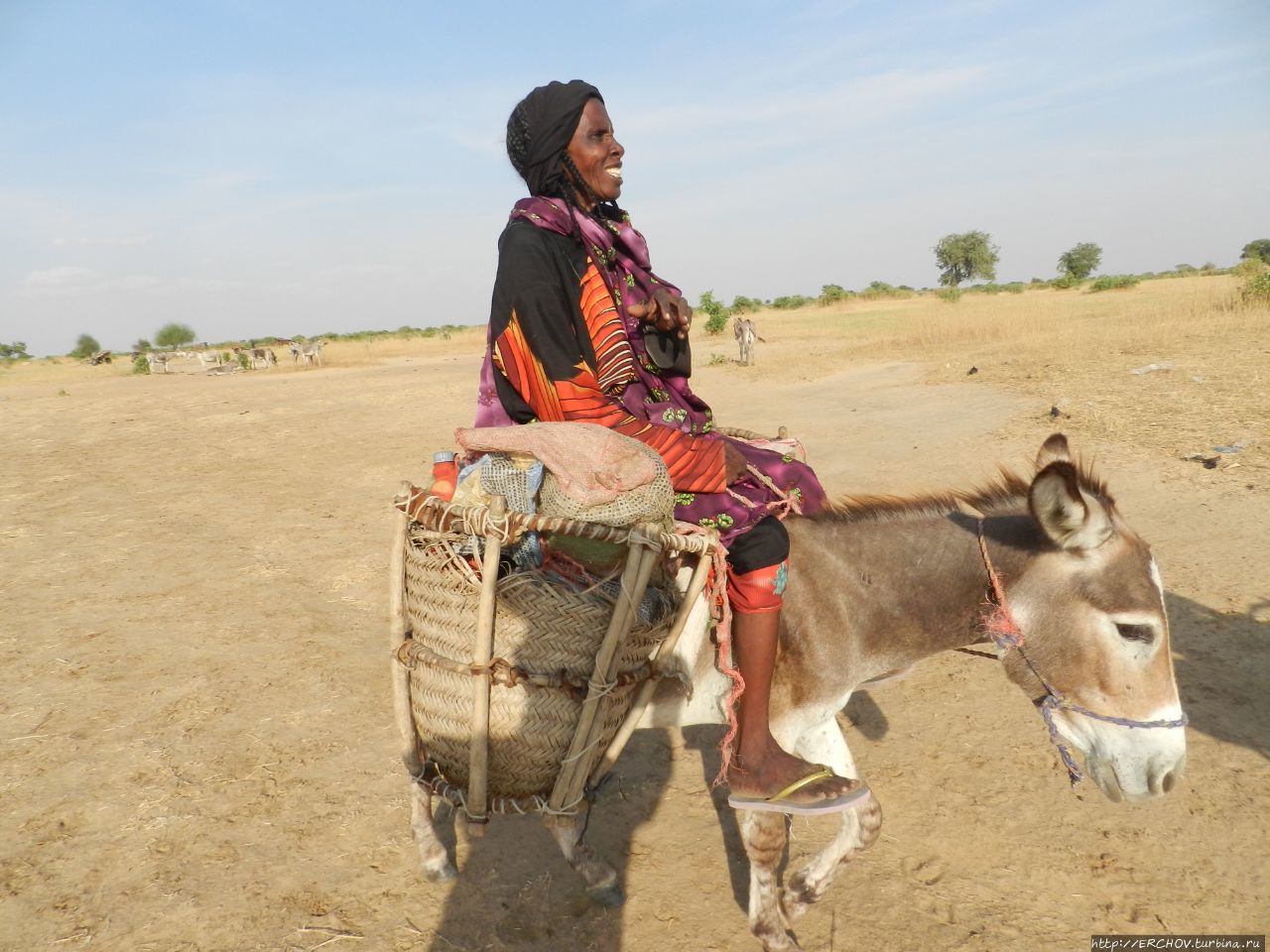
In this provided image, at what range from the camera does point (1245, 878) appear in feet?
10.6

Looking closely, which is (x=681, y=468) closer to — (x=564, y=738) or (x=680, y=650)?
(x=680, y=650)

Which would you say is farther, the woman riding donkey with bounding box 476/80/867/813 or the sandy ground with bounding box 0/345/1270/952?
the sandy ground with bounding box 0/345/1270/952

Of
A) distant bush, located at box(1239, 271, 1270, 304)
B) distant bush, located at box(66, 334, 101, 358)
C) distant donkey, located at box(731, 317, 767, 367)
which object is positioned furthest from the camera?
distant bush, located at box(66, 334, 101, 358)

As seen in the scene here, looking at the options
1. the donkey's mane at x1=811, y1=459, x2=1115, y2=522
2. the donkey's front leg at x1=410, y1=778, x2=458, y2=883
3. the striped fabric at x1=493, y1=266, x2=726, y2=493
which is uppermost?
the striped fabric at x1=493, y1=266, x2=726, y2=493

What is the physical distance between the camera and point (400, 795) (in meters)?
4.07

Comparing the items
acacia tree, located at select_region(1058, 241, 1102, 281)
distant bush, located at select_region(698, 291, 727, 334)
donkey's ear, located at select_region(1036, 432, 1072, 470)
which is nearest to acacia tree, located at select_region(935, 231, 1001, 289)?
acacia tree, located at select_region(1058, 241, 1102, 281)

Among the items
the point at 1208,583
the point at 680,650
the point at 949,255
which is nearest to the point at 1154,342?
the point at 1208,583

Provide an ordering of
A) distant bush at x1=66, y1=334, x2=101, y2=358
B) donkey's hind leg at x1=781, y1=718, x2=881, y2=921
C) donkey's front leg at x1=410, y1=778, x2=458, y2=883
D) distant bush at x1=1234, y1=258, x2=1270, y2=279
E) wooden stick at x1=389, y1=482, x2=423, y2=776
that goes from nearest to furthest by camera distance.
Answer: wooden stick at x1=389, y1=482, x2=423, y2=776, donkey's hind leg at x1=781, y1=718, x2=881, y2=921, donkey's front leg at x1=410, y1=778, x2=458, y2=883, distant bush at x1=1234, y1=258, x2=1270, y2=279, distant bush at x1=66, y1=334, x2=101, y2=358

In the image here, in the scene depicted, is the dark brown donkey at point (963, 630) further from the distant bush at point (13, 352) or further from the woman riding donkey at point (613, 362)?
the distant bush at point (13, 352)

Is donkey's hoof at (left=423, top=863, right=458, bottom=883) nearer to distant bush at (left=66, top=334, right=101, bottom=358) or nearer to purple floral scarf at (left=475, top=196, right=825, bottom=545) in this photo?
purple floral scarf at (left=475, top=196, right=825, bottom=545)

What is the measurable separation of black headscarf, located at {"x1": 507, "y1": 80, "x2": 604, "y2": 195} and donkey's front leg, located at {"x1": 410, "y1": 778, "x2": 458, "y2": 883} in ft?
9.05

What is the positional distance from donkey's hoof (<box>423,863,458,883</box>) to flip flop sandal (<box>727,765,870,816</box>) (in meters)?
1.55

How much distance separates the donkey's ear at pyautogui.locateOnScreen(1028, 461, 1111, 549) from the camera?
2.34 metres

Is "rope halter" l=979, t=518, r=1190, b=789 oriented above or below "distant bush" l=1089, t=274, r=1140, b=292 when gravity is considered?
below
